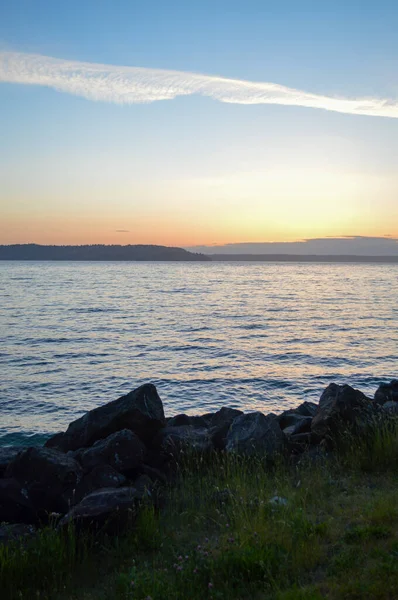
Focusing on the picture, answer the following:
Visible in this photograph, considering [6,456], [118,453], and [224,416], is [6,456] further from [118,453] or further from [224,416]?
[224,416]

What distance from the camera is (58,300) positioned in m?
70.4

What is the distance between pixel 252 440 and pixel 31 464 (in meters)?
4.72

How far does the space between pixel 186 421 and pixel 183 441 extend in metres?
4.07

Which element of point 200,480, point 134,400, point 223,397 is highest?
point 134,400

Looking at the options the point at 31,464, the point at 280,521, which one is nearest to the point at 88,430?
the point at 31,464

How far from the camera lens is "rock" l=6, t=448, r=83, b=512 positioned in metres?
9.31

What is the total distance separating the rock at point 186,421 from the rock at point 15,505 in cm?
628

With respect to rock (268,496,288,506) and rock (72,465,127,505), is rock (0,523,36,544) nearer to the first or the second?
rock (72,465,127,505)

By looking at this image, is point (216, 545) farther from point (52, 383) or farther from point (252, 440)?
point (52, 383)

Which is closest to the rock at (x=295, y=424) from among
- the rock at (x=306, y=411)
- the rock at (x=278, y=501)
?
the rock at (x=306, y=411)

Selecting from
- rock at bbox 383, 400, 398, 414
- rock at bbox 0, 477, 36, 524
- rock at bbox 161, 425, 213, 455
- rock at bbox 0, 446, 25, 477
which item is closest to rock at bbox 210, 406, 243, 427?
rock at bbox 161, 425, 213, 455

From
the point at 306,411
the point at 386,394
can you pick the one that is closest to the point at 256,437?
the point at 306,411

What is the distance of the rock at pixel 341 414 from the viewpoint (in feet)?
38.1

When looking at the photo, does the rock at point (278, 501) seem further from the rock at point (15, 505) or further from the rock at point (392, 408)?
the rock at point (392, 408)
